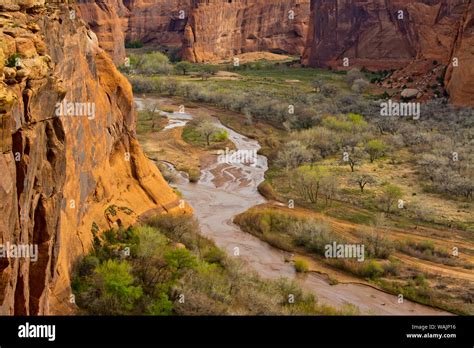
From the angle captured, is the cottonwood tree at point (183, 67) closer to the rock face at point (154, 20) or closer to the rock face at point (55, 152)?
the rock face at point (154, 20)

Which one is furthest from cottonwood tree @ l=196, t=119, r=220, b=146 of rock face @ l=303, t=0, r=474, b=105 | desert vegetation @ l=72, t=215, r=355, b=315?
desert vegetation @ l=72, t=215, r=355, b=315

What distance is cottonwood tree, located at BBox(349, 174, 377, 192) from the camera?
38166 mm

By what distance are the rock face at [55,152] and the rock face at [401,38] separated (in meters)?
48.0

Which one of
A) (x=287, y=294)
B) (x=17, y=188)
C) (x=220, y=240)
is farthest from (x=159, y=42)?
(x=17, y=188)

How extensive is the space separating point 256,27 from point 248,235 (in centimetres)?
10023

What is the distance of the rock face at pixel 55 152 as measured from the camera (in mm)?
10828

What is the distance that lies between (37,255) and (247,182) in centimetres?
2844

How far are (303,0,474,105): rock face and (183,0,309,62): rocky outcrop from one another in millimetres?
20561

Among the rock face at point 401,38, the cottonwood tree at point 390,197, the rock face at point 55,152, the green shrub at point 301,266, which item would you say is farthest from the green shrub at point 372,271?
the rock face at point 401,38

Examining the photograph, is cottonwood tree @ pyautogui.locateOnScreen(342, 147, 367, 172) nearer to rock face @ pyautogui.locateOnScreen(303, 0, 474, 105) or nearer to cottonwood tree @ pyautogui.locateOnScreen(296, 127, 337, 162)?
cottonwood tree @ pyautogui.locateOnScreen(296, 127, 337, 162)

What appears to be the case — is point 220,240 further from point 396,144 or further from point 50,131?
point 396,144

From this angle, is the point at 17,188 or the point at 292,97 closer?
the point at 17,188

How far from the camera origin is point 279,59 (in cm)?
11981

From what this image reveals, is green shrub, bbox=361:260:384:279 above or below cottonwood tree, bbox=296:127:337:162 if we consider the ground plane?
below
